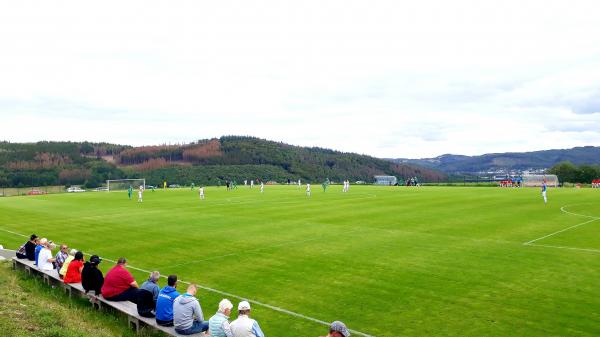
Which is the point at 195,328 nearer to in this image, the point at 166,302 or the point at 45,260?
the point at 166,302

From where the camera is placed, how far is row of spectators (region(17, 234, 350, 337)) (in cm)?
866

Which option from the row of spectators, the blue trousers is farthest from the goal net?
the blue trousers

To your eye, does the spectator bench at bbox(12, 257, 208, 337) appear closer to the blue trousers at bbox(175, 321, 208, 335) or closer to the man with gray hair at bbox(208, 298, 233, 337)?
the blue trousers at bbox(175, 321, 208, 335)

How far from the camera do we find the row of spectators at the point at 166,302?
8.66 m

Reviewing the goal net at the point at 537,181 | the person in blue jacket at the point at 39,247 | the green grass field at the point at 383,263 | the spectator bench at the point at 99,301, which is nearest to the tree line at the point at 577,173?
the goal net at the point at 537,181

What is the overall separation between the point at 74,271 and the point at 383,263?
Result: 10.8 meters

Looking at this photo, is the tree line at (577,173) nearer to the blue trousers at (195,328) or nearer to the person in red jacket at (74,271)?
the person in red jacket at (74,271)

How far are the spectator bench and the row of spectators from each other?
118mm

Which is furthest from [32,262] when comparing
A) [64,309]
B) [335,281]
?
[335,281]

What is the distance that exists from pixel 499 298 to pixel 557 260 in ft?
20.7

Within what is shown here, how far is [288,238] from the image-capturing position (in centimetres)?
2369

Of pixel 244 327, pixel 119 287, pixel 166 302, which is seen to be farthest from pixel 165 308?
pixel 244 327

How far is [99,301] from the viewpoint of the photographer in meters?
12.5

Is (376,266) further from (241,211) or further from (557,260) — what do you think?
(241,211)
